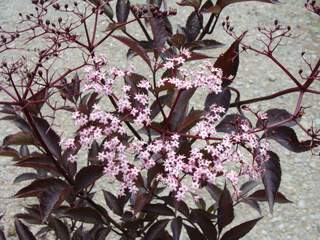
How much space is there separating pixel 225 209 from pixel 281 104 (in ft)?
5.69

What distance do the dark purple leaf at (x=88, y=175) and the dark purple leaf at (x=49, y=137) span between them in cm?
7

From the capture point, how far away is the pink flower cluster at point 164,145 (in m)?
0.85

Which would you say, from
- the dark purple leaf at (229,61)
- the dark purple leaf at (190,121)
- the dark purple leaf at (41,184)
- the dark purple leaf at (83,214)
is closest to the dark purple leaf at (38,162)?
the dark purple leaf at (41,184)

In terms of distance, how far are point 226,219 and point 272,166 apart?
0.16 metres

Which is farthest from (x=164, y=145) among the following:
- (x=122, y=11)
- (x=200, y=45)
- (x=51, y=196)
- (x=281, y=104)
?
(x=281, y=104)

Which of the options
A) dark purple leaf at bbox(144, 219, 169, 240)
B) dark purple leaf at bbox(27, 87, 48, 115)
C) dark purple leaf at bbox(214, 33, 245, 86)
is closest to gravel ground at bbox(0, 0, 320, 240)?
dark purple leaf at bbox(27, 87, 48, 115)

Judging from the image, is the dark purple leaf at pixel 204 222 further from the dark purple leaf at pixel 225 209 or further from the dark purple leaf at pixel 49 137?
the dark purple leaf at pixel 49 137

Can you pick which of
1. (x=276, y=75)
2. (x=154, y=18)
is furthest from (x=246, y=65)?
(x=154, y=18)

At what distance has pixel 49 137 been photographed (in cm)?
98

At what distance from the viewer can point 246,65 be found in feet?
9.47

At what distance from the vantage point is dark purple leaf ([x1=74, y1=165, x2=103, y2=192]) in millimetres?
923

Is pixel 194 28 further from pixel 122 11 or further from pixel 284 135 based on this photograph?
pixel 284 135

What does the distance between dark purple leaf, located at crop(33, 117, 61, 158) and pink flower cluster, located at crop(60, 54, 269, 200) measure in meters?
0.06

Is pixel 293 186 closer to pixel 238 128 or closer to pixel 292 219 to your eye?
pixel 292 219
